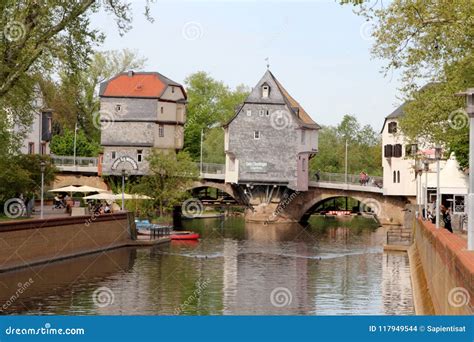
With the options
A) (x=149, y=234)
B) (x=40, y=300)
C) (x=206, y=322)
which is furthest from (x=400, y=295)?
(x=149, y=234)

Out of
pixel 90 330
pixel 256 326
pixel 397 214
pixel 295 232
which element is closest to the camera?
pixel 90 330

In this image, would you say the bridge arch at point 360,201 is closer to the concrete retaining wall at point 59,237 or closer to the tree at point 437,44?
the concrete retaining wall at point 59,237

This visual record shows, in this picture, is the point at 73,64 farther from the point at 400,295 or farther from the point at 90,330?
the point at 90,330

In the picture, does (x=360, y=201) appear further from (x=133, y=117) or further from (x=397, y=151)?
(x=133, y=117)

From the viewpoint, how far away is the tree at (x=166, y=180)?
292 feet

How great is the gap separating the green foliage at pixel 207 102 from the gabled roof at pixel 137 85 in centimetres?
2398

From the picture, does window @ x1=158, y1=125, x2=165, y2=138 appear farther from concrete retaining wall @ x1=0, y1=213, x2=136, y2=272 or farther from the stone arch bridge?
concrete retaining wall @ x1=0, y1=213, x2=136, y2=272

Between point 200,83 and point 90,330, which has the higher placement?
point 200,83

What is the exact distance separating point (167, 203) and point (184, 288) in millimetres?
47480

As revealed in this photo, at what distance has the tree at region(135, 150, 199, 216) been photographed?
292 ft

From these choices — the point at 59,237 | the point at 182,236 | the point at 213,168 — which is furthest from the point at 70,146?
the point at 59,237

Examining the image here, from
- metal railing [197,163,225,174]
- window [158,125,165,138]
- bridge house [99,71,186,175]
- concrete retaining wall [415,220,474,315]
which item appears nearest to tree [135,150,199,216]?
bridge house [99,71,186,175]

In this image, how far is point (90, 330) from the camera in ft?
61.9

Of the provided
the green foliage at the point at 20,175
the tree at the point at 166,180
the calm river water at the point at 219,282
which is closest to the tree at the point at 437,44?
the calm river water at the point at 219,282
